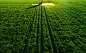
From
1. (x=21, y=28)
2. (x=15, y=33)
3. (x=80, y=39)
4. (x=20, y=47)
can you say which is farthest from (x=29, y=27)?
(x=80, y=39)

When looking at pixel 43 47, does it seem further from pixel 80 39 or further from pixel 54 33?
pixel 80 39

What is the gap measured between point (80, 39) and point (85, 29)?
351 cm

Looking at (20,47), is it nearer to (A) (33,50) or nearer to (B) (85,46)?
(A) (33,50)

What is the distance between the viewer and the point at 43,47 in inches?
346

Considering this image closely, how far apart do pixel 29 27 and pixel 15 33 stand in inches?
111

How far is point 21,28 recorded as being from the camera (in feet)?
40.5

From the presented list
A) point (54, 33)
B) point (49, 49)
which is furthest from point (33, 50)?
point (54, 33)

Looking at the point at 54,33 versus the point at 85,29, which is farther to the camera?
the point at 85,29

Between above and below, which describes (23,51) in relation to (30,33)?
below

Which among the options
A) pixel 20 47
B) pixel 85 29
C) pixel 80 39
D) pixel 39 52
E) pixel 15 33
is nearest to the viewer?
pixel 39 52

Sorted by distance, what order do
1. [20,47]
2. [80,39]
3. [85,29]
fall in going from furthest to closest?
[85,29] → [80,39] → [20,47]

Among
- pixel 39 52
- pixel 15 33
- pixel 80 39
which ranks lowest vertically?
pixel 39 52

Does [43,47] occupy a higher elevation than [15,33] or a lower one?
lower

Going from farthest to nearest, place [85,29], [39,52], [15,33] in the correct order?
[85,29]
[15,33]
[39,52]
